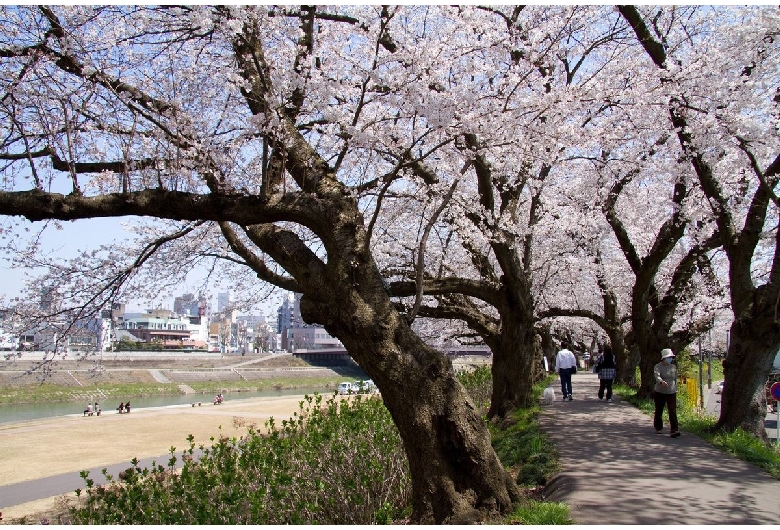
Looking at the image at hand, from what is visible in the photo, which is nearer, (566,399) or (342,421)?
(342,421)

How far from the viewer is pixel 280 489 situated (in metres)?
5.77

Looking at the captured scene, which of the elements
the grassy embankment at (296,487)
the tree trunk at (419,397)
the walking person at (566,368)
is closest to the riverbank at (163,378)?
the walking person at (566,368)

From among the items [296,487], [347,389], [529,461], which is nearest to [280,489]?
[296,487]

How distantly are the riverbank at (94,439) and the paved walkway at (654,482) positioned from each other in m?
6.14

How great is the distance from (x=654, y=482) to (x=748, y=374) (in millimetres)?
3415

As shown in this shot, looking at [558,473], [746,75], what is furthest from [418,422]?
[746,75]

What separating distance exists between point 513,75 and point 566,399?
10004 mm

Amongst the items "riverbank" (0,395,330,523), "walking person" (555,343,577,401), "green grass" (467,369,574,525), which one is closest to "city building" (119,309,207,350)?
"riverbank" (0,395,330,523)

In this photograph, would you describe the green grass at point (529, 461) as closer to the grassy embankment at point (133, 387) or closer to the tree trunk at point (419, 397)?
the tree trunk at point (419, 397)

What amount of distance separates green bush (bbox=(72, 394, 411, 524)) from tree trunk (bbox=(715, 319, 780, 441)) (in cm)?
485

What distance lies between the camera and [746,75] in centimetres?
878

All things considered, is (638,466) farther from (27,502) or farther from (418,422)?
(27,502)

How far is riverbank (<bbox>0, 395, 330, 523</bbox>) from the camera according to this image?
15736 millimetres

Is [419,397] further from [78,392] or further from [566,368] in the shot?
[78,392]
